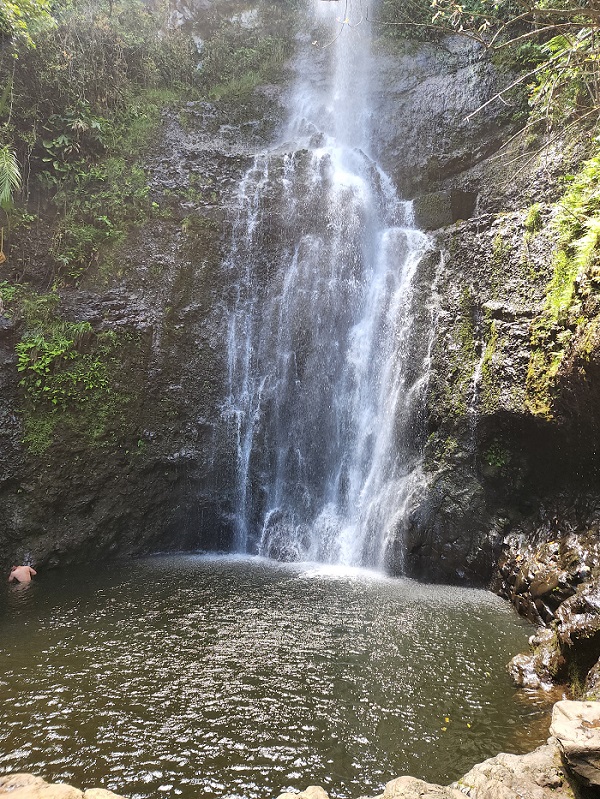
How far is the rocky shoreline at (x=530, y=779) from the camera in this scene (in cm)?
255

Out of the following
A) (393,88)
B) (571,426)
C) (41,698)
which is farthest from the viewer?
(393,88)

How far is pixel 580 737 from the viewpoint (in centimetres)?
261

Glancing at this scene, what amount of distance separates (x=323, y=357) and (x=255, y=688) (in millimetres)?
7824

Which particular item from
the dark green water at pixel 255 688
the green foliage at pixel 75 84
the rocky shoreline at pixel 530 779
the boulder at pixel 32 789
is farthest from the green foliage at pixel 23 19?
the rocky shoreline at pixel 530 779

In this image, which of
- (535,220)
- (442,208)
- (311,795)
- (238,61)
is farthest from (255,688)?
(238,61)

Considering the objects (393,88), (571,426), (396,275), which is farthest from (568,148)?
(393,88)

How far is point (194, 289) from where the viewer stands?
11.6m

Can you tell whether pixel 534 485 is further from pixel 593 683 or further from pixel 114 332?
pixel 114 332

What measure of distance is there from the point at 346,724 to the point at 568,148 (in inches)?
403

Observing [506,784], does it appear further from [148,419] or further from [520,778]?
[148,419]

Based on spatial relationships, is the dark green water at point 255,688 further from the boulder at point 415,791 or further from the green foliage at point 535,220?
the green foliage at point 535,220

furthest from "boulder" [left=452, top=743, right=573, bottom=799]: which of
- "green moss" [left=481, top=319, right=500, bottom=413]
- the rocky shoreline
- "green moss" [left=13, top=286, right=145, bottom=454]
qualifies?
"green moss" [left=13, top=286, right=145, bottom=454]

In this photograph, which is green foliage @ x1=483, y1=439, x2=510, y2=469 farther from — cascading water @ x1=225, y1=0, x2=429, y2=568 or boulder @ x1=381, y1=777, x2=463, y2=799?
boulder @ x1=381, y1=777, x2=463, y2=799

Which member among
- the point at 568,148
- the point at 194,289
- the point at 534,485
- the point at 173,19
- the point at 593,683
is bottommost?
the point at 593,683
